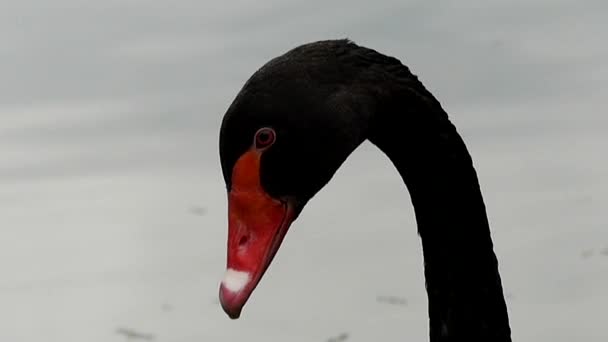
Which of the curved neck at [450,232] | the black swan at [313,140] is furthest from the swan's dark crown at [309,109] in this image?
the curved neck at [450,232]

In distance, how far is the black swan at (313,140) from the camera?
303cm

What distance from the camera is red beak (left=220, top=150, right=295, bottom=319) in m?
3.04

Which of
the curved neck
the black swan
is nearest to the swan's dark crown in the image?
the black swan

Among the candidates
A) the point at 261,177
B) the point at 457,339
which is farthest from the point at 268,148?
the point at 457,339

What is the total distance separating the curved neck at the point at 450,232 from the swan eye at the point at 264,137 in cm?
22

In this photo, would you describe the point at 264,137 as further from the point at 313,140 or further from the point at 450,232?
the point at 450,232

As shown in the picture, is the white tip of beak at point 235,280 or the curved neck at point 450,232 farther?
the curved neck at point 450,232

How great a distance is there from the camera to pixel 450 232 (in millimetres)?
3328

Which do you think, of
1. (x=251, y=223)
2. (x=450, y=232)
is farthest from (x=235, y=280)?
(x=450, y=232)

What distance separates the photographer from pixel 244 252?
3053mm

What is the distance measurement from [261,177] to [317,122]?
0.12 meters

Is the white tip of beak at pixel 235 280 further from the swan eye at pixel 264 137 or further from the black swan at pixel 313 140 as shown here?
the swan eye at pixel 264 137

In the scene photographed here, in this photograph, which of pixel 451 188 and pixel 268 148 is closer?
pixel 268 148

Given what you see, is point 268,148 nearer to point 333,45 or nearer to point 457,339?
point 333,45
